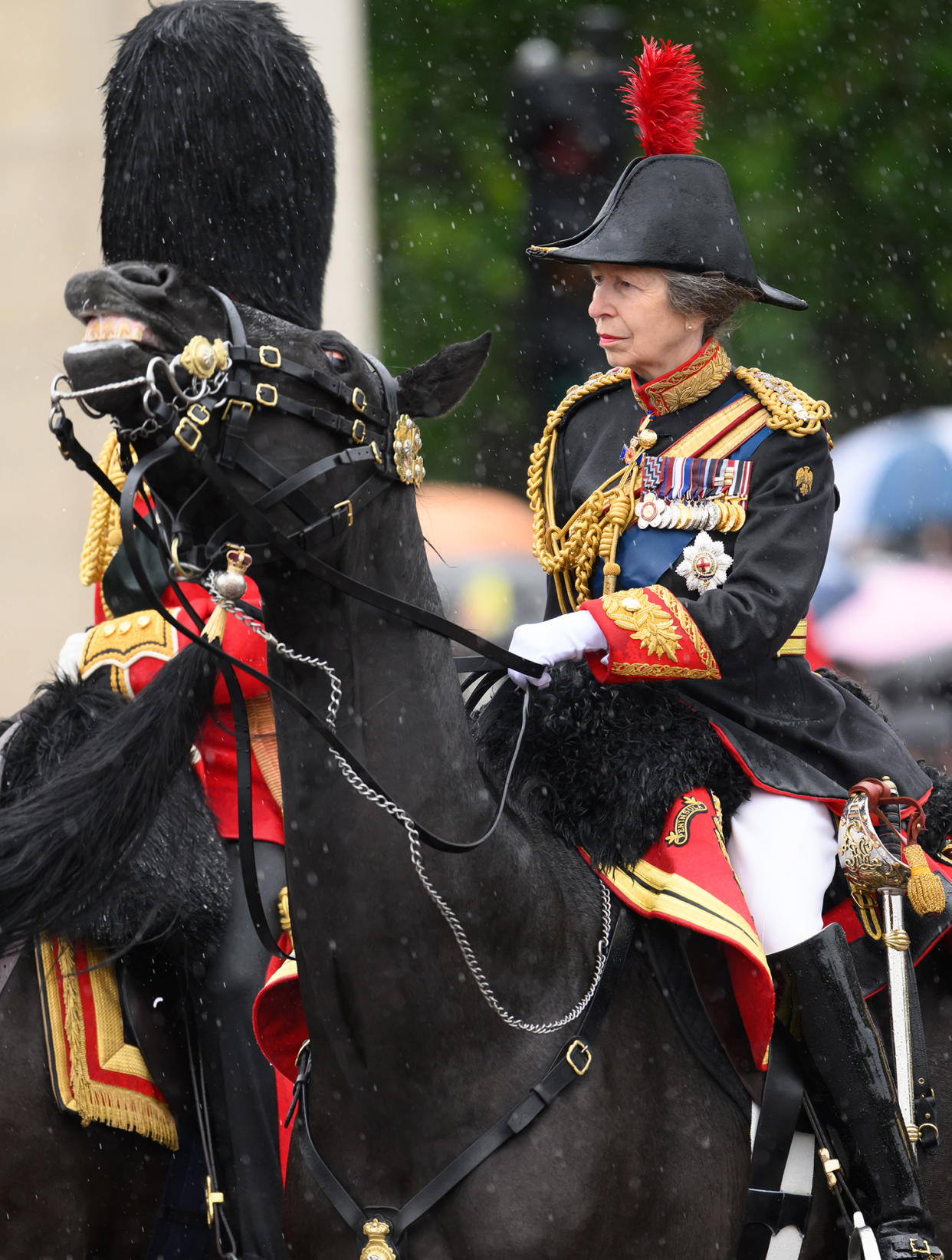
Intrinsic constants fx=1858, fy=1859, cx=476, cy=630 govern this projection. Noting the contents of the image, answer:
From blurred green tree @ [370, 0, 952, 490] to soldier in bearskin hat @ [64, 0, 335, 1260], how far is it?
11451 mm

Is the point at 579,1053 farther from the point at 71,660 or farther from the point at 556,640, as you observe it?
the point at 71,660

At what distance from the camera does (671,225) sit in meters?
4.31

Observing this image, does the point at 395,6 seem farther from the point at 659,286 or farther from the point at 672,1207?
the point at 672,1207

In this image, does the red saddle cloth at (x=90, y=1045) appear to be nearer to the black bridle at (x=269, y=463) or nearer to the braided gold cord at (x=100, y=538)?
the braided gold cord at (x=100, y=538)

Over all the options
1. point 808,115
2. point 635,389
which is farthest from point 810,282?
point 635,389

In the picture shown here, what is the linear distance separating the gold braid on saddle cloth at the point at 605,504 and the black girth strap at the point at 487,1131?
98 centimetres

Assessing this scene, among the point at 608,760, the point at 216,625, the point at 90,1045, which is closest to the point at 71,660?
the point at 216,625

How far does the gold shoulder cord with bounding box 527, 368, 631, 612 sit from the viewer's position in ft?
15.1

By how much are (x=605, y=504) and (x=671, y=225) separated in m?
0.70

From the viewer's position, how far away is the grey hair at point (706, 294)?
436 centimetres

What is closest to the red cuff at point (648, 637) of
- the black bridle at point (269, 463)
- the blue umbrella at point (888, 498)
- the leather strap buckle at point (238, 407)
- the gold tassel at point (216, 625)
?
the black bridle at point (269, 463)

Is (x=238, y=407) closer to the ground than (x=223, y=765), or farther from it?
farther from it

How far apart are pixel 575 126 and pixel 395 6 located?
662cm

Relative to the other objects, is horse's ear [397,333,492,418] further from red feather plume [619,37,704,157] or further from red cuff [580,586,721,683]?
red feather plume [619,37,704,157]
